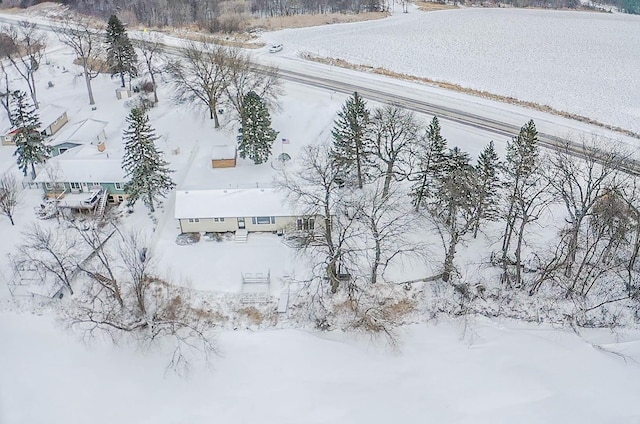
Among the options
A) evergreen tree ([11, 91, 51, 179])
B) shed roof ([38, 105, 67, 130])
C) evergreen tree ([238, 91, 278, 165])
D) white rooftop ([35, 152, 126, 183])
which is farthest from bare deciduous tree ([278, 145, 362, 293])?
shed roof ([38, 105, 67, 130])

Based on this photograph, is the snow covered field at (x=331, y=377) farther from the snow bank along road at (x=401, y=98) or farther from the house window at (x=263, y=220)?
the snow bank along road at (x=401, y=98)

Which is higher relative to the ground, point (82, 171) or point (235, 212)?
point (82, 171)

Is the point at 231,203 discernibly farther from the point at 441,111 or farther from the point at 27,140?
the point at 441,111

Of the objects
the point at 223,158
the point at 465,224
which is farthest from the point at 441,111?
the point at 223,158

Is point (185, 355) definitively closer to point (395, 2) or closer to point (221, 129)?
point (221, 129)

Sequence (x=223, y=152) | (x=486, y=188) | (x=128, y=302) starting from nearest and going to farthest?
(x=128, y=302) < (x=486, y=188) < (x=223, y=152)

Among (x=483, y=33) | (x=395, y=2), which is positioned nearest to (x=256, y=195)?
(x=483, y=33)
